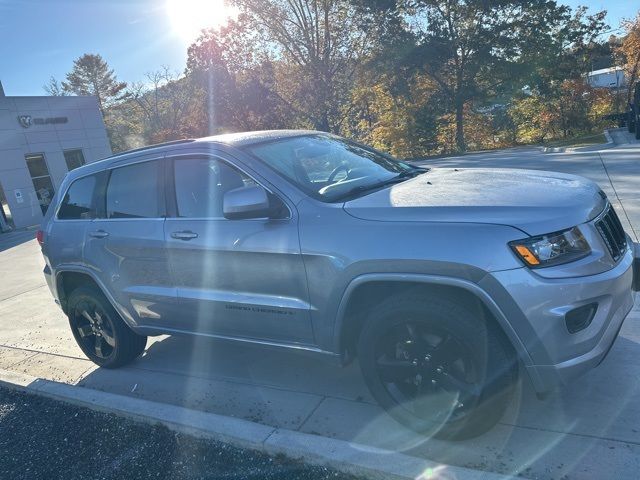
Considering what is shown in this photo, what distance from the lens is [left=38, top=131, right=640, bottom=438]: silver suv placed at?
2451 millimetres

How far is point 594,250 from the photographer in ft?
8.35

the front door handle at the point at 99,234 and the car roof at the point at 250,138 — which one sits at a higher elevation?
the car roof at the point at 250,138

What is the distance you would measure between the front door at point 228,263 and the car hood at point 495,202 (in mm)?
538

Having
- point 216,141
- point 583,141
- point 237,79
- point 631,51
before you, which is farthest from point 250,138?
point 237,79

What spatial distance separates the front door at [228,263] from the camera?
3.09 metres

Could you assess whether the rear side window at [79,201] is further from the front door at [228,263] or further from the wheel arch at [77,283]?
the front door at [228,263]

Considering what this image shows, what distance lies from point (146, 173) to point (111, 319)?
1.32 meters

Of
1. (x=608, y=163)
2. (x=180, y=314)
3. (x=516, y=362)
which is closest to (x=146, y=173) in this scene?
(x=180, y=314)

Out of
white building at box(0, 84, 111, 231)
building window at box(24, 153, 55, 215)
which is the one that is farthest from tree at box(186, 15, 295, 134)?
building window at box(24, 153, 55, 215)

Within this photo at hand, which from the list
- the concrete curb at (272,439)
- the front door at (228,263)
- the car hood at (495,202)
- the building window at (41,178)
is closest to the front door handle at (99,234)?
the front door at (228,263)

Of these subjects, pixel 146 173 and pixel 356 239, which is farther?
pixel 146 173

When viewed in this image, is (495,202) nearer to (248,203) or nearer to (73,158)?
(248,203)

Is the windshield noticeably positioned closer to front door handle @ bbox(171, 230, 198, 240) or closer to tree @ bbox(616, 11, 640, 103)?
front door handle @ bbox(171, 230, 198, 240)

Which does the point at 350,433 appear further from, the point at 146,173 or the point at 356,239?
the point at 146,173
